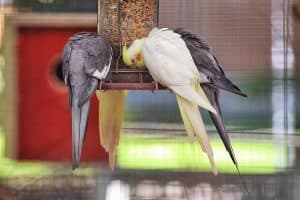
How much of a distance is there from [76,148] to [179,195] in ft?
6.67

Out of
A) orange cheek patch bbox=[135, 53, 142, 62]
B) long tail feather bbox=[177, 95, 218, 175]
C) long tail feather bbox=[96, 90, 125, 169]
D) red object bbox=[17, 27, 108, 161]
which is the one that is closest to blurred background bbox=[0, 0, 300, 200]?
red object bbox=[17, 27, 108, 161]

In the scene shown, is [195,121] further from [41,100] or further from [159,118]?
[41,100]

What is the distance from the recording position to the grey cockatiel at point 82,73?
1.53 meters

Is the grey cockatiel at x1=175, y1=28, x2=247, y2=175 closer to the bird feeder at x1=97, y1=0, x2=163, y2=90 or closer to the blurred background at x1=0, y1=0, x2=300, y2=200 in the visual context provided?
the bird feeder at x1=97, y1=0, x2=163, y2=90

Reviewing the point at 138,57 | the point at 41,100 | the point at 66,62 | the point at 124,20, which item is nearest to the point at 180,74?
the point at 138,57

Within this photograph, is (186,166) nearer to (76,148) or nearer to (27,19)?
(27,19)

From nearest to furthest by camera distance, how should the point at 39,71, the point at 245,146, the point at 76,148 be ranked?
the point at 76,148 → the point at 245,146 → the point at 39,71

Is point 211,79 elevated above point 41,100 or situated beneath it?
elevated above

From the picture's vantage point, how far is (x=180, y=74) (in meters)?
1.53

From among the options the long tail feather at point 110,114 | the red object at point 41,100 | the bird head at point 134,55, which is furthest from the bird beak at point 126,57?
the red object at point 41,100

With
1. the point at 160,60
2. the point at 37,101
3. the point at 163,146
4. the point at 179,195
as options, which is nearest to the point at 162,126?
the point at 163,146

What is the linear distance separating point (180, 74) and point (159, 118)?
1.95 meters

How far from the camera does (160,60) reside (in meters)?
1.55

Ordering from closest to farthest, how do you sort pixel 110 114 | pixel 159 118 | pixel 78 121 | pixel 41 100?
1. pixel 78 121
2. pixel 110 114
3. pixel 159 118
4. pixel 41 100
